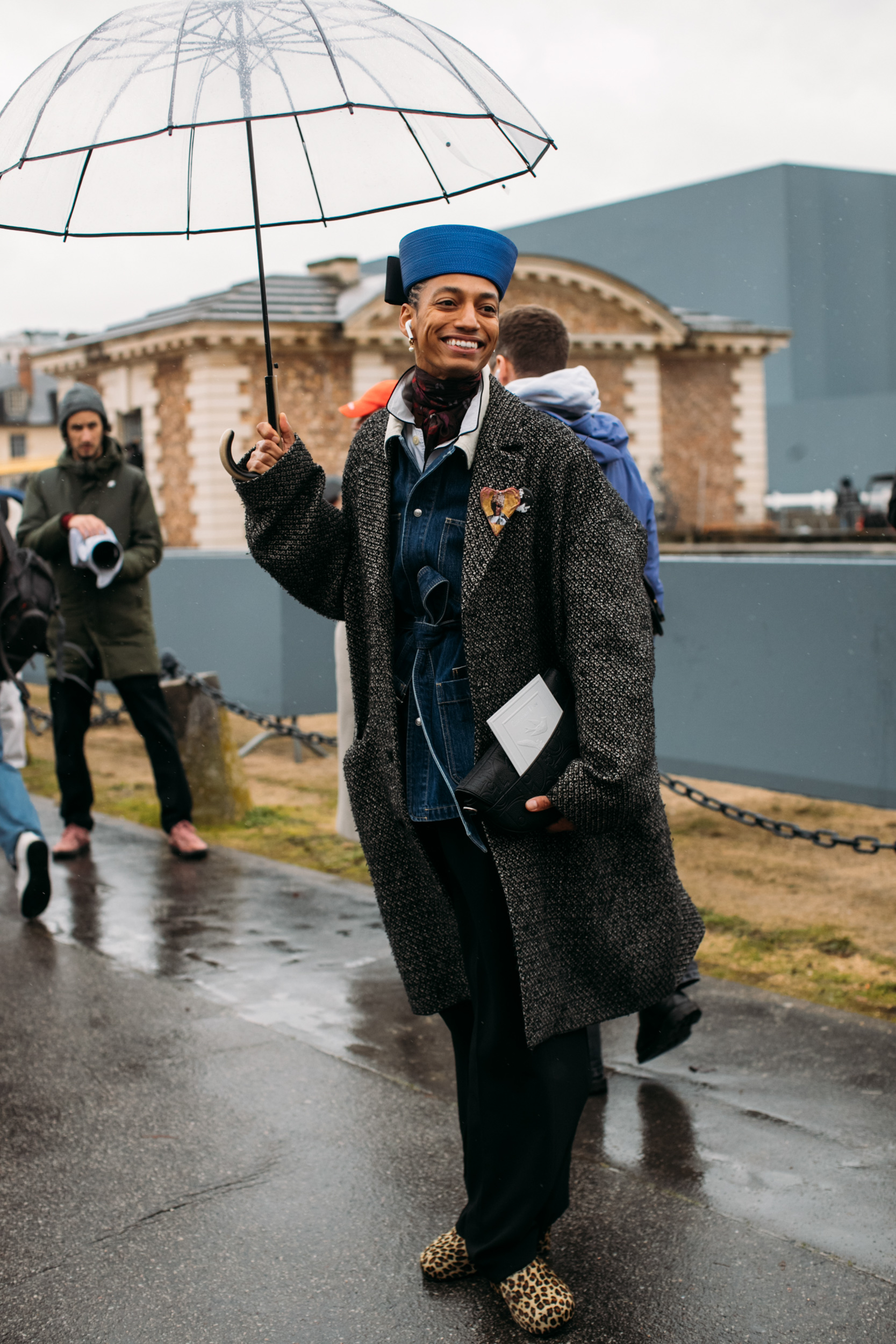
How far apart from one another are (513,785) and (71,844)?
4.62m

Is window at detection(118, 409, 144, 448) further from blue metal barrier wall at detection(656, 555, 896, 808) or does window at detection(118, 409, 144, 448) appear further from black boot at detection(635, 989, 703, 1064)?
black boot at detection(635, 989, 703, 1064)

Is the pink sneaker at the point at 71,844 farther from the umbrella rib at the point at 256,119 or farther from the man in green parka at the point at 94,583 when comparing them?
the umbrella rib at the point at 256,119

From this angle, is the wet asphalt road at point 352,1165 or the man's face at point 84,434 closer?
the wet asphalt road at point 352,1165

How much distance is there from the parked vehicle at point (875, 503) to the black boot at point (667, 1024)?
82.0 feet

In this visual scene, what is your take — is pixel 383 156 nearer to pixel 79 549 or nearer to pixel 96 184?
pixel 96 184

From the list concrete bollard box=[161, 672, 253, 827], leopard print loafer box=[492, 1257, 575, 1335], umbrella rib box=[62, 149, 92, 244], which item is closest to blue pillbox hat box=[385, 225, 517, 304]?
umbrella rib box=[62, 149, 92, 244]

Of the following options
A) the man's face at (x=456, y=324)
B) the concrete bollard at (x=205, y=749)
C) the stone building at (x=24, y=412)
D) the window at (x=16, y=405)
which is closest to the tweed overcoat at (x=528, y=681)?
the man's face at (x=456, y=324)

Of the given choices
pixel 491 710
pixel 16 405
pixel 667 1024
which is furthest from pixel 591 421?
pixel 16 405

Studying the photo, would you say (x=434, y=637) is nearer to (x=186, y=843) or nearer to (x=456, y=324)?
(x=456, y=324)

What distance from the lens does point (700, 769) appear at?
664 cm

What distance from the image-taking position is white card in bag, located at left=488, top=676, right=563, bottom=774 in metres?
2.54

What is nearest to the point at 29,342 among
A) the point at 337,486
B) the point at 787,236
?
the point at 787,236

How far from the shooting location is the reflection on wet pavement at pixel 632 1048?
3.24 meters

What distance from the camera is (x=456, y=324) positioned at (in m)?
2.61
